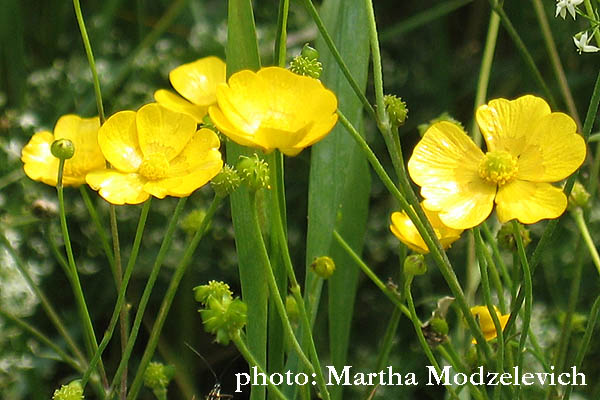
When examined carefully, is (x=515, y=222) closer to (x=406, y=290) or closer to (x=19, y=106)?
(x=406, y=290)

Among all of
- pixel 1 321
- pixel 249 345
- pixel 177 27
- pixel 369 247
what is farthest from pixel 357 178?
pixel 177 27

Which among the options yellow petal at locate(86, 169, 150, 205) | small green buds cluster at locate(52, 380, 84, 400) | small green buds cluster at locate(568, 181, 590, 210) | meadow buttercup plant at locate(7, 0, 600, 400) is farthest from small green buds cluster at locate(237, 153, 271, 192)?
small green buds cluster at locate(568, 181, 590, 210)

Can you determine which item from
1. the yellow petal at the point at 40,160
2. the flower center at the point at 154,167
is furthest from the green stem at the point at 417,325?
the yellow petal at the point at 40,160

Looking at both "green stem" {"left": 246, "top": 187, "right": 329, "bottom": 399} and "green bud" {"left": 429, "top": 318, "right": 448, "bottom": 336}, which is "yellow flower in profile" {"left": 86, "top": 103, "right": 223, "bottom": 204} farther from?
"green bud" {"left": 429, "top": 318, "right": 448, "bottom": 336}

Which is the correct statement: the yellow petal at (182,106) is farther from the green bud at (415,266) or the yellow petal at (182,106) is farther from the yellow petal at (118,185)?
the green bud at (415,266)

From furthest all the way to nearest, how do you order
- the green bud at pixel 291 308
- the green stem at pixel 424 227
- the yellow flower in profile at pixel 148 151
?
the green bud at pixel 291 308, the yellow flower in profile at pixel 148 151, the green stem at pixel 424 227

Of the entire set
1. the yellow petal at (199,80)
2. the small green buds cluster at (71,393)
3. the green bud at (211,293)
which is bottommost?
the small green buds cluster at (71,393)

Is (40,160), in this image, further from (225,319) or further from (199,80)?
(225,319)
